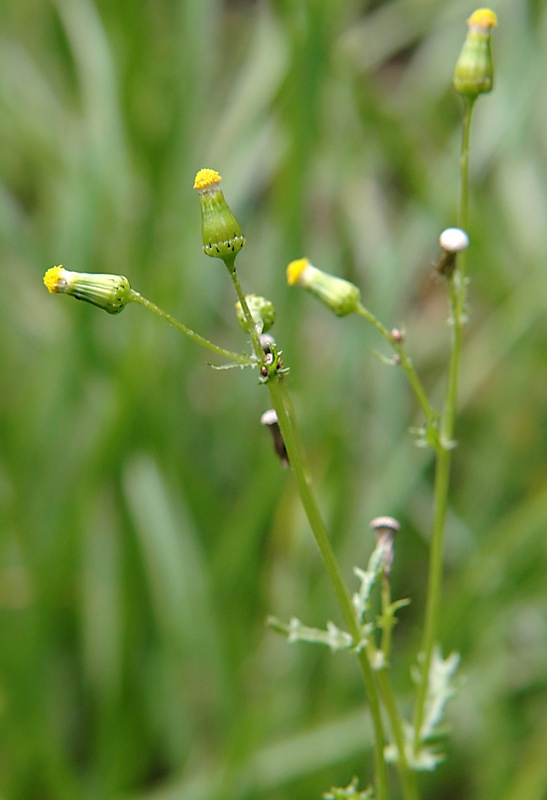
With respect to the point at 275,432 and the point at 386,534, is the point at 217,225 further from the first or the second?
the point at 386,534

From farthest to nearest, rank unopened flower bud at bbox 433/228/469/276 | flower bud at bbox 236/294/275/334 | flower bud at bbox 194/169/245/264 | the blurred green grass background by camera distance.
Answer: the blurred green grass background → unopened flower bud at bbox 433/228/469/276 → flower bud at bbox 236/294/275/334 → flower bud at bbox 194/169/245/264

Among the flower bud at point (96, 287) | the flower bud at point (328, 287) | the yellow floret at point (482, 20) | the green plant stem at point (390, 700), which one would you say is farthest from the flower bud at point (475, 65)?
the green plant stem at point (390, 700)

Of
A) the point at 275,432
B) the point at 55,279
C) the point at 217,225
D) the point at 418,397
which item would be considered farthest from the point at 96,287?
the point at 418,397

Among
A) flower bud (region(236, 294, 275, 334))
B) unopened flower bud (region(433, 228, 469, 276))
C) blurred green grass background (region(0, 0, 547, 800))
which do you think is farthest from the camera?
blurred green grass background (region(0, 0, 547, 800))

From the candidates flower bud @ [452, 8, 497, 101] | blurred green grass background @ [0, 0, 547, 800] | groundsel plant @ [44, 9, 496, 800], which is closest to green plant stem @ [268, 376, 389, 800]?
groundsel plant @ [44, 9, 496, 800]

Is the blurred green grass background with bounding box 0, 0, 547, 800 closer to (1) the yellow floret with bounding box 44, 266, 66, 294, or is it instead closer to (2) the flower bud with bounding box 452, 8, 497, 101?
(2) the flower bud with bounding box 452, 8, 497, 101

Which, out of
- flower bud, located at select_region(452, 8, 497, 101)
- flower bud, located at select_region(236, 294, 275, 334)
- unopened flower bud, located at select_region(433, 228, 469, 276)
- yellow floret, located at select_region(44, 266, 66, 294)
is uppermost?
flower bud, located at select_region(452, 8, 497, 101)

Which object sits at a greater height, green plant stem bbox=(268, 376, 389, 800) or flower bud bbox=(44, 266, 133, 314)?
flower bud bbox=(44, 266, 133, 314)

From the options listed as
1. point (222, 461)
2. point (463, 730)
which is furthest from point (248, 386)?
point (463, 730)
